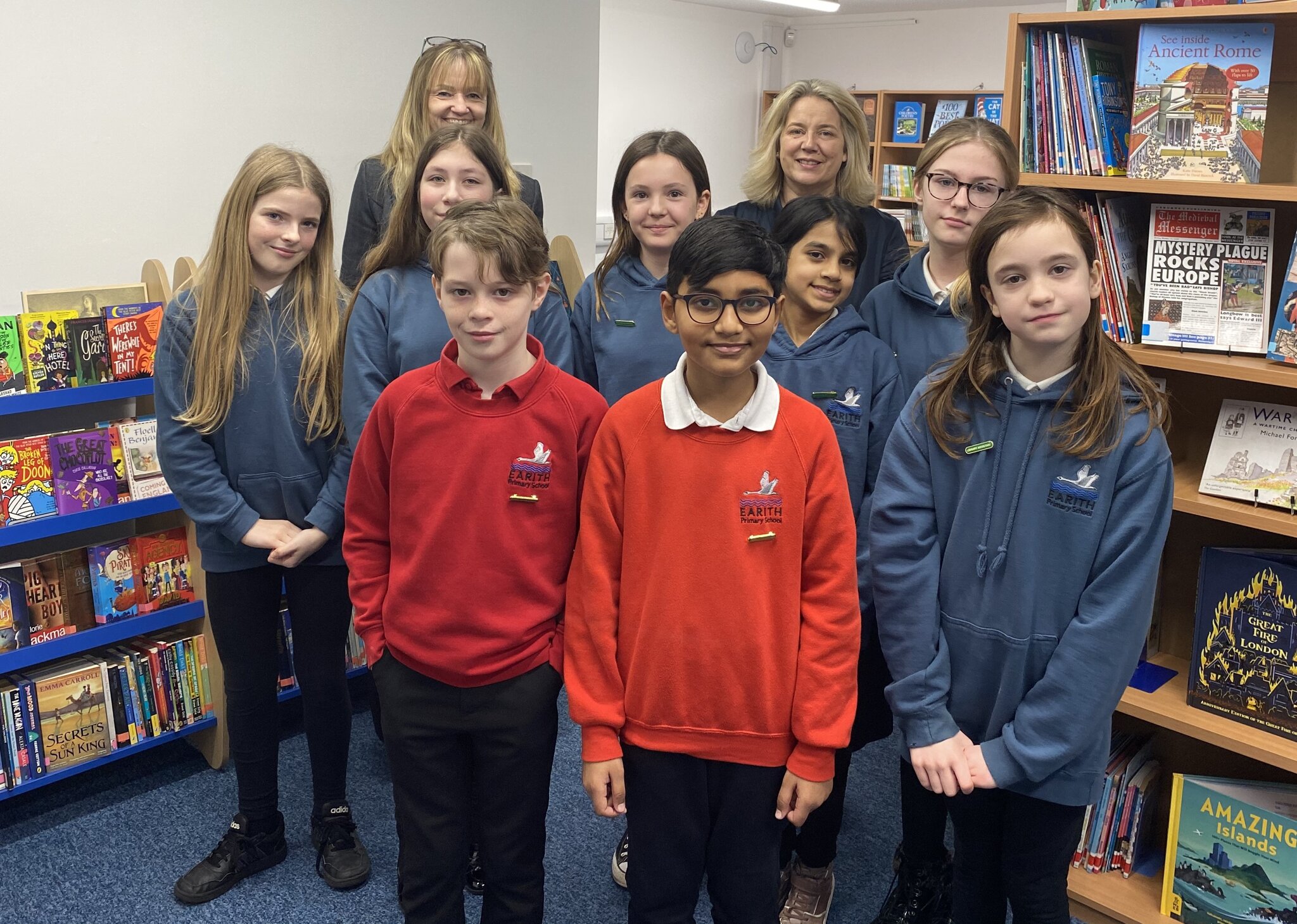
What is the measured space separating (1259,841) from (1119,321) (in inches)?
40.1

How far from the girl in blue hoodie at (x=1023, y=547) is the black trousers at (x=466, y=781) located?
1.86 ft

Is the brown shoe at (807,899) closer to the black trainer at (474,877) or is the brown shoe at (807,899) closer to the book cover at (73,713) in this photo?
the black trainer at (474,877)

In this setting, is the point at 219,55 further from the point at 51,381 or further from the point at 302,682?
the point at 302,682

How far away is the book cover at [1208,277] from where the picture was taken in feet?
6.33

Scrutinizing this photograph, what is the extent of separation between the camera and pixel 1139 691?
2098 mm

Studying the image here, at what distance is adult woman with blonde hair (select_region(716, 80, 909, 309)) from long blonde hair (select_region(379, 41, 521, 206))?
59 cm

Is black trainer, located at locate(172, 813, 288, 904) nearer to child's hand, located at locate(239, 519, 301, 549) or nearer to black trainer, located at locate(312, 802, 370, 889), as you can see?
black trainer, located at locate(312, 802, 370, 889)

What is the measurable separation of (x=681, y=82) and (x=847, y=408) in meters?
9.04

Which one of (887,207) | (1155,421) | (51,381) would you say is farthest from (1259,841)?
(887,207)

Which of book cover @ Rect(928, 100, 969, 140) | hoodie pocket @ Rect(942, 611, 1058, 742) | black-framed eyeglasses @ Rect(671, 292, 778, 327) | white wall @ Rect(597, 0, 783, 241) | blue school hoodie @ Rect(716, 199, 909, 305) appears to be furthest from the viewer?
white wall @ Rect(597, 0, 783, 241)

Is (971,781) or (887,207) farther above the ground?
(887,207)

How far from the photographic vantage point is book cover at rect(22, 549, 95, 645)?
2.39 m

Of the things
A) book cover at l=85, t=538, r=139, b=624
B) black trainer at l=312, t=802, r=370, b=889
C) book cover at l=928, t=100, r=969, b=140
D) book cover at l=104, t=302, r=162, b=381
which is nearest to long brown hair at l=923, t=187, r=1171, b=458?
black trainer at l=312, t=802, r=370, b=889

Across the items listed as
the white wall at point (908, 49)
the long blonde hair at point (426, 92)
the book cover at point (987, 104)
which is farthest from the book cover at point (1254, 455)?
the white wall at point (908, 49)
